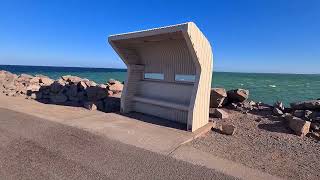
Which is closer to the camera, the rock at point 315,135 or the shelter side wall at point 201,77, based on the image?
the rock at point 315,135

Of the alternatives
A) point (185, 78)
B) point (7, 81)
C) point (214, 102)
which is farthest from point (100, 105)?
point (7, 81)

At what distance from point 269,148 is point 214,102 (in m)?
4.45

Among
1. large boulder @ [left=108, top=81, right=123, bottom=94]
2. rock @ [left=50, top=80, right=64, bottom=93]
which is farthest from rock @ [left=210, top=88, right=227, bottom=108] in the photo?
rock @ [left=50, top=80, right=64, bottom=93]

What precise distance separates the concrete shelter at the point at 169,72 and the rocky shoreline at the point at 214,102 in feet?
4.05

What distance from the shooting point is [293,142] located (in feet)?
25.9

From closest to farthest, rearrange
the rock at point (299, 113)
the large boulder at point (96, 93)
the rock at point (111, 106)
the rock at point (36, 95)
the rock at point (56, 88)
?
the rock at point (299, 113) → the rock at point (111, 106) → the large boulder at point (96, 93) → the rock at point (36, 95) → the rock at point (56, 88)

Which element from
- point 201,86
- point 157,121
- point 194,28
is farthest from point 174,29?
point 157,121

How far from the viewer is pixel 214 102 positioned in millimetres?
11719

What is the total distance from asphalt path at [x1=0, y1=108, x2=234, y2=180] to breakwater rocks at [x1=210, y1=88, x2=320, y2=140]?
461cm

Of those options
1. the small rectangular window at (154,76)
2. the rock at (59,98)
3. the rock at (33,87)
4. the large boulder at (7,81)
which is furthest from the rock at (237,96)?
the large boulder at (7,81)

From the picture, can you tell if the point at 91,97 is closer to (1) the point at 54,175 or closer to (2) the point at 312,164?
(1) the point at 54,175

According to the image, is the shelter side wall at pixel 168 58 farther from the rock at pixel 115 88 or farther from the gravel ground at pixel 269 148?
the rock at pixel 115 88

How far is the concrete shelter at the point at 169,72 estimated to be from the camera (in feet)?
28.2

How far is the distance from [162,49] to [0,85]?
1438 centimetres
